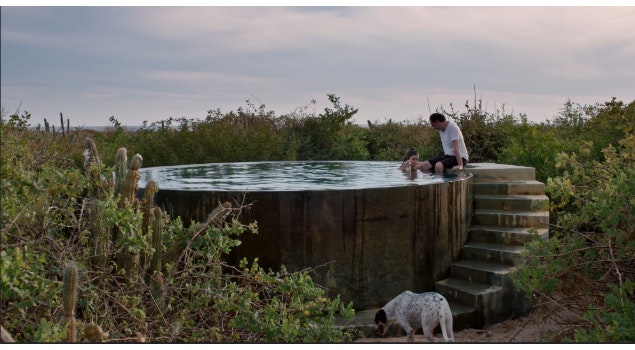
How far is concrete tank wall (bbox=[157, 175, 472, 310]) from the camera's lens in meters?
6.76

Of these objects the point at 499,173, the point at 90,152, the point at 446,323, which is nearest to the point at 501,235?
the point at 499,173

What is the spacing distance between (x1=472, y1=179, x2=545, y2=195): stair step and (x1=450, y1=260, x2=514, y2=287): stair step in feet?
5.08

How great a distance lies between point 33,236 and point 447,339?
11.6 ft

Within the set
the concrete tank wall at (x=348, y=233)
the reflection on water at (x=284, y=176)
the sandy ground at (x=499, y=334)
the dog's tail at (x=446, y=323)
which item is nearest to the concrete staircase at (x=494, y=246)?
the sandy ground at (x=499, y=334)

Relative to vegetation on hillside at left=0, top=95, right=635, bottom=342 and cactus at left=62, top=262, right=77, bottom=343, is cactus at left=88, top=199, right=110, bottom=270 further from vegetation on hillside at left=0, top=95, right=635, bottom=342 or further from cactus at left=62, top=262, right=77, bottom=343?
cactus at left=62, top=262, right=77, bottom=343

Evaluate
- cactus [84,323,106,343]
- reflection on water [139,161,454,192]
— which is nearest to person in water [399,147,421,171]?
reflection on water [139,161,454,192]

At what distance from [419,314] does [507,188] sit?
13.0ft

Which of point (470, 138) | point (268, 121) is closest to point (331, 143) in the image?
point (268, 121)

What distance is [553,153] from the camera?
38.7 ft

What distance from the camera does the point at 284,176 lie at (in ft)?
32.1

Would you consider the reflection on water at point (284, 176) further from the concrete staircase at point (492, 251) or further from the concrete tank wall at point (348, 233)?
the concrete staircase at point (492, 251)

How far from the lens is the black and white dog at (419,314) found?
580 cm

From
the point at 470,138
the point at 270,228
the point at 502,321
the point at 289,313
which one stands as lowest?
the point at 502,321
